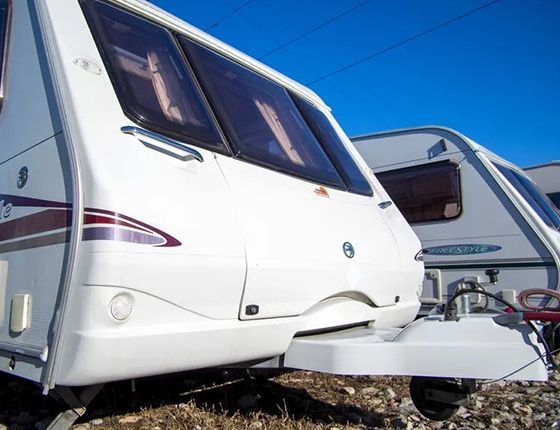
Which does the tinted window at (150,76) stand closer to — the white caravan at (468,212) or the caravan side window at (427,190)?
the white caravan at (468,212)

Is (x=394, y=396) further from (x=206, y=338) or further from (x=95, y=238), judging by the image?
(x=95, y=238)

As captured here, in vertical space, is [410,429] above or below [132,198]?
below

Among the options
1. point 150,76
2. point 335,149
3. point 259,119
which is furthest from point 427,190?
point 150,76

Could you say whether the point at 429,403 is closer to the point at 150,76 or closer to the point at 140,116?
the point at 140,116

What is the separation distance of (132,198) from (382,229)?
172cm

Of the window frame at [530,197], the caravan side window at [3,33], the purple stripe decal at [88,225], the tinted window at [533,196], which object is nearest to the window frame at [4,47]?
the caravan side window at [3,33]

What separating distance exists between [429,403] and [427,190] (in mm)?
3456

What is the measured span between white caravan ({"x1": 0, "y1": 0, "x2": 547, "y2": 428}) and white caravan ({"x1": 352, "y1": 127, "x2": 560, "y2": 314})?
2.19 m

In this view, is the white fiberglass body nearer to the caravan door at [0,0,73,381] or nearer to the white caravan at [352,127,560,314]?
the caravan door at [0,0,73,381]

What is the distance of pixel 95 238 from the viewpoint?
178cm

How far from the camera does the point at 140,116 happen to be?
2.17m

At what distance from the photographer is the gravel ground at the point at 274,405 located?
9.22 ft

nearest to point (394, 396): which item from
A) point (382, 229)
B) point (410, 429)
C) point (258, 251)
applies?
point (410, 429)

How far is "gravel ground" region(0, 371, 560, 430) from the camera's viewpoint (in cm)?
281
